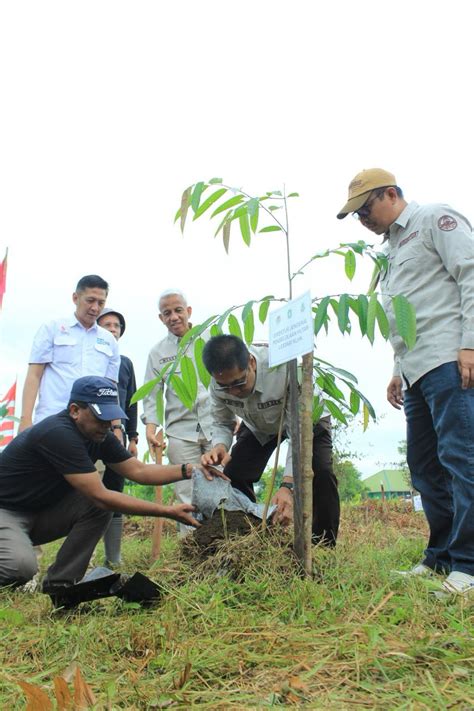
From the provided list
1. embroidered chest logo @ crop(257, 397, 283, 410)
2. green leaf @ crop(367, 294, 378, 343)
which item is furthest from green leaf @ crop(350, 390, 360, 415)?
embroidered chest logo @ crop(257, 397, 283, 410)

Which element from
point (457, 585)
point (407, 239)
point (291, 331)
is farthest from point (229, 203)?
point (457, 585)

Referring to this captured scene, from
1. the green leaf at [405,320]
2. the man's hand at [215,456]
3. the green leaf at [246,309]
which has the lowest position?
the man's hand at [215,456]

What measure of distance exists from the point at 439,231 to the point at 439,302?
11.4 inches

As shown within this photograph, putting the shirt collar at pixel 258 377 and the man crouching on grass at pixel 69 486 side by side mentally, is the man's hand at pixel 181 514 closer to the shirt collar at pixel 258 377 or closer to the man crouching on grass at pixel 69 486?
the man crouching on grass at pixel 69 486

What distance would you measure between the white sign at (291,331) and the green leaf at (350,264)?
8.6 inches

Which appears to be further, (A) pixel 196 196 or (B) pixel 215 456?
(B) pixel 215 456

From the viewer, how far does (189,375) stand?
2.48 m

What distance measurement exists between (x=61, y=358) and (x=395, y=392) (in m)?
1.91

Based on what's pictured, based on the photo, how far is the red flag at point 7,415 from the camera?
20.3 ft

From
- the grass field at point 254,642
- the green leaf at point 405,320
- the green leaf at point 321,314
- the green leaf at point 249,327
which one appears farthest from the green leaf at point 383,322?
the grass field at point 254,642

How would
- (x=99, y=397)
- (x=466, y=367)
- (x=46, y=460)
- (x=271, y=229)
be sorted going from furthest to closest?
(x=46, y=460) < (x=99, y=397) < (x=271, y=229) < (x=466, y=367)

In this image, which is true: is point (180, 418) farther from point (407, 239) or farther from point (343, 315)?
point (343, 315)

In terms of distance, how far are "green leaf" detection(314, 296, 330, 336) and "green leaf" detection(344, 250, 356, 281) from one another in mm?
147

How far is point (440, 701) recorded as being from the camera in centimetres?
138
